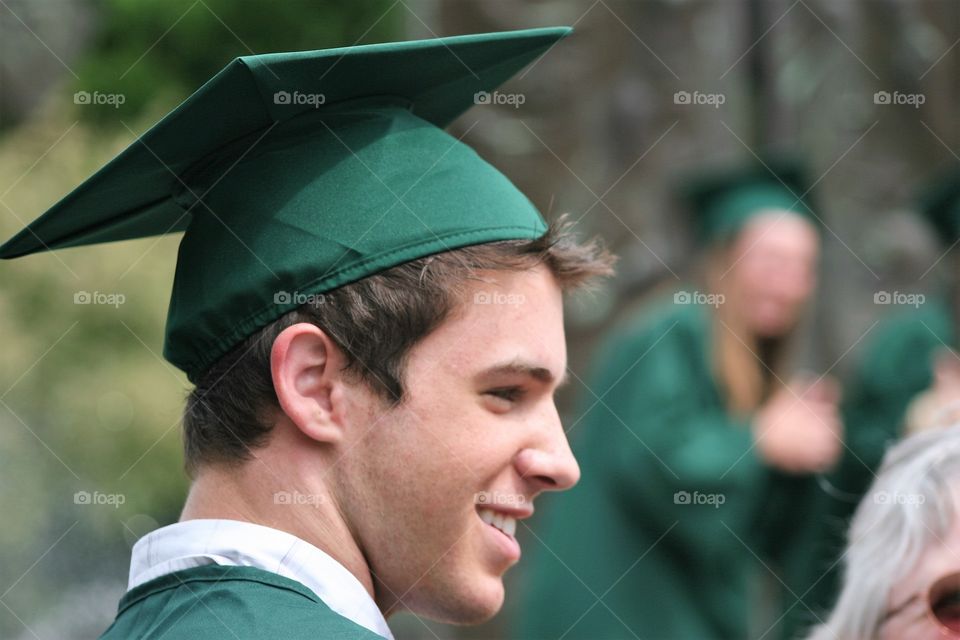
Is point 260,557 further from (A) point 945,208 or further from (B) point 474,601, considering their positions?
(A) point 945,208

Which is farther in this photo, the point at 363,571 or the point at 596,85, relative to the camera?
the point at 596,85

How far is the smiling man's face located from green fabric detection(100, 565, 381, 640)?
0.20 m

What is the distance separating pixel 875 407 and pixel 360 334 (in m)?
3.94

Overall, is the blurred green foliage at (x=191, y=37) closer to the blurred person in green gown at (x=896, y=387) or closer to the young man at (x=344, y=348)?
the blurred person in green gown at (x=896, y=387)

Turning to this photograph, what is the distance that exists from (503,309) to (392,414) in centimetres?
24

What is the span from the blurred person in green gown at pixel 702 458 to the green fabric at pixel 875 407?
0.11 metres

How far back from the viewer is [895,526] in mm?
2236

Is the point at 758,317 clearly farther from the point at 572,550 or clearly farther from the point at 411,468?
the point at 411,468

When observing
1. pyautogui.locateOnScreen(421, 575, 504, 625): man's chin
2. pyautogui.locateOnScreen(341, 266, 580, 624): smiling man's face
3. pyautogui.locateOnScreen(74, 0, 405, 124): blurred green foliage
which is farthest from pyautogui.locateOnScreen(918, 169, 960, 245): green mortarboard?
pyautogui.locateOnScreen(421, 575, 504, 625): man's chin

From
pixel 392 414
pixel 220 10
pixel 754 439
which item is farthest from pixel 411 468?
pixel 220 10

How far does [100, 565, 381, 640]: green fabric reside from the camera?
5.81 feet

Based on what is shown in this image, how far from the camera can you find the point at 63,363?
Answer: 269 inches

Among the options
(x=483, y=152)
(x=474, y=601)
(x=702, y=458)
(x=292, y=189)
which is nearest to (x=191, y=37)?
(x=483, y=152)

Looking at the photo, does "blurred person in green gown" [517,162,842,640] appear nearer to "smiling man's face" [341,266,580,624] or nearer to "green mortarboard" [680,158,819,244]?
"green mortarboard" [680,158,819,244]
